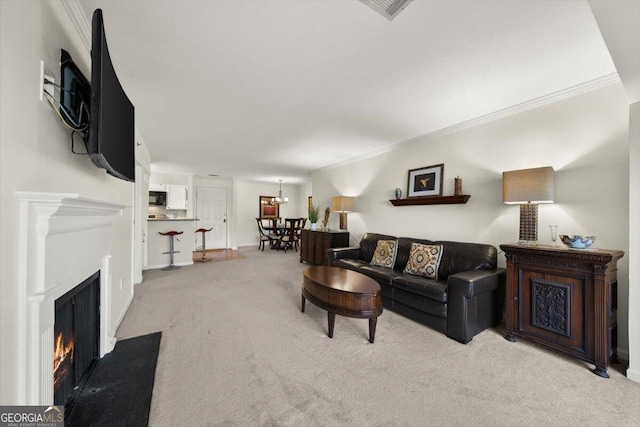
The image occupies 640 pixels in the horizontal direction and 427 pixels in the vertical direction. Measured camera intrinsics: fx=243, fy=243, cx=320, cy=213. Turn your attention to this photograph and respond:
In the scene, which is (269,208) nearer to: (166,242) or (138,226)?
(166,242)

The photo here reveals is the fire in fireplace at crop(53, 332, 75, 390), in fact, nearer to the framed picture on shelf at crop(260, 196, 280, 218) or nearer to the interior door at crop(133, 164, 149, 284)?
the interior door at crop(133, 164, 149, 284)

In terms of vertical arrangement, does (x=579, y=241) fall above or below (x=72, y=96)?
below

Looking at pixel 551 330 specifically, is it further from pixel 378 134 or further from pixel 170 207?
pixel 170 207

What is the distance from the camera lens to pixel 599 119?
87.4 inches

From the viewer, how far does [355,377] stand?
177cm

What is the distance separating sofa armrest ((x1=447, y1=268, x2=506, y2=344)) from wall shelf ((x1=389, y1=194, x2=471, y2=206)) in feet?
3.30

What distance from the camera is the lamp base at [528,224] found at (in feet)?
7.92

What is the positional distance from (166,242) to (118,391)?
168 inches

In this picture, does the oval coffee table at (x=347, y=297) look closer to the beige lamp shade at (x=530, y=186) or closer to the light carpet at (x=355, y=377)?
the light carpet at (x=355, y=377)

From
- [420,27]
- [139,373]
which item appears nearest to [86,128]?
→ [139,373]

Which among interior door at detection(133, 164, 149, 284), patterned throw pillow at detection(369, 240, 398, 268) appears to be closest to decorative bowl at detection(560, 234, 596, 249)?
patterned throw pillow at detection(369, 240, 398, 268)

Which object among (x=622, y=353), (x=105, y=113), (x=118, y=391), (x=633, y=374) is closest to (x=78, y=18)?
(x=105, y=113)

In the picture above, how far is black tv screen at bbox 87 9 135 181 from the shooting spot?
1.15m

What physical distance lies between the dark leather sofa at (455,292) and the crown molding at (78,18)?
3.37 meters
